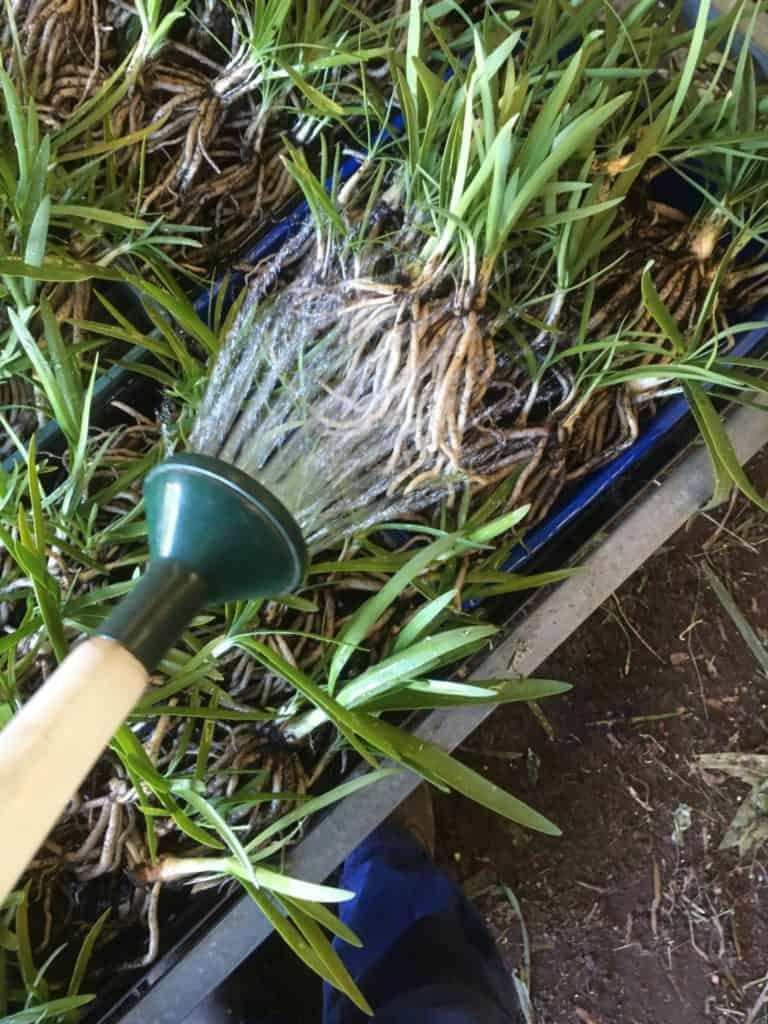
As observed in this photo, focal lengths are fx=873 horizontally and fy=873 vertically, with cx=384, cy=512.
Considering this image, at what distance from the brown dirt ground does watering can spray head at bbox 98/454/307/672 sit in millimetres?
799

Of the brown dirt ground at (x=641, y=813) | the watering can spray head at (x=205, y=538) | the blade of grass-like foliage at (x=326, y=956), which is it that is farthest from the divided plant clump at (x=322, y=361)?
the brown dirt ground at (x=641, y=813)

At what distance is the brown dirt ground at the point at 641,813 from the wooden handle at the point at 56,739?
865 millimetres

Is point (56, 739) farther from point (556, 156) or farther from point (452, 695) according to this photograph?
point (556, 156)

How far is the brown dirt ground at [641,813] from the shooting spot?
46.0 inches

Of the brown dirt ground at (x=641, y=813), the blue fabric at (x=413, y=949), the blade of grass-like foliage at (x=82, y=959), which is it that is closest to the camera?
the blade of grass-like foliage at (x=82, y=959)

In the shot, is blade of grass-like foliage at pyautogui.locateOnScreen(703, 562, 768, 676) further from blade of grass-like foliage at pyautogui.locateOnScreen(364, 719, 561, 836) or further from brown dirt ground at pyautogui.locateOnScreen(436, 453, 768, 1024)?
blade of grass-like foliage at pyautogui.locateOnScreen(364, 719, 561, 836)

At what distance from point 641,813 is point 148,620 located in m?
0.97

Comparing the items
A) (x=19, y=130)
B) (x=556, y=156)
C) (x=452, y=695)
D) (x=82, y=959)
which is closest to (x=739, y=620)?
(x=452, y=695)

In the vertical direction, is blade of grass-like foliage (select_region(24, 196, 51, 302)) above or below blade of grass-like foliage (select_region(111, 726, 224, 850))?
above

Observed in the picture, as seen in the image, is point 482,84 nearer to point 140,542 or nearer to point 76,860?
point 140,542

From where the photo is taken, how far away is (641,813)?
1.21 metres

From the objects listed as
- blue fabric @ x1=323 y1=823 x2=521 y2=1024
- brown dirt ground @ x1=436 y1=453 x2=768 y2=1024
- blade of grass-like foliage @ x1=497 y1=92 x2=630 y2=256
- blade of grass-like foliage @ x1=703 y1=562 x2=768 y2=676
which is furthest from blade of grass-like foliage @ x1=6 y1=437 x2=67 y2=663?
blade of grass-like foliage @ x1=703 y1=562 x2=768 y2=676

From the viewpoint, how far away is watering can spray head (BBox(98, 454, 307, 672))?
1.54 ft

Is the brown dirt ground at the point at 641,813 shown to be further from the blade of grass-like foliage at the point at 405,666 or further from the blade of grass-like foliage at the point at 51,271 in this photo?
the blade of grass-like foliage at the point at 51,271
